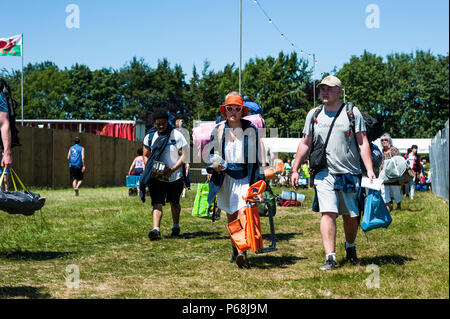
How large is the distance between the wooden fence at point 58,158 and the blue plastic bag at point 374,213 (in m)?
16.5

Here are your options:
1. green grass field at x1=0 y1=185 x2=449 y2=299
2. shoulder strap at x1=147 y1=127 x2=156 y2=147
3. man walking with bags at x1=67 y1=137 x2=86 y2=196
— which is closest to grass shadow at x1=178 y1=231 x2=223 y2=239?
green grass field at x1=0 y1=185 x2=449 y2=299

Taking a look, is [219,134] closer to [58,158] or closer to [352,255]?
[352,255]

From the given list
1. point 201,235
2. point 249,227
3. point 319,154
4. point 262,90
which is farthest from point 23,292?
point 262,90

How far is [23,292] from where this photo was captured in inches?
190

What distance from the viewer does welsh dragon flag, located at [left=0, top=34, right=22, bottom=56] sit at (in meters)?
23.6

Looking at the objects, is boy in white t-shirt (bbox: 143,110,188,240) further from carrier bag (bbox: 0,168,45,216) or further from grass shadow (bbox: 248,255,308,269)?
carrier bag (bbox: 0,168,45,216)

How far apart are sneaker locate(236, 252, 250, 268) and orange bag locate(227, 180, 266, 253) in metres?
0.05

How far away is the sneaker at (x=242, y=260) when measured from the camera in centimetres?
593

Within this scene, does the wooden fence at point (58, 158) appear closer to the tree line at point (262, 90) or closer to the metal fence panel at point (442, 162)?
the metal fence panel at point (442, 162)

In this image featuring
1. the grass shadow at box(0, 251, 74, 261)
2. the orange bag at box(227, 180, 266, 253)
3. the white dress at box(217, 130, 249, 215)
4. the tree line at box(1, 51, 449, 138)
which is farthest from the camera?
the tree line at box(1, 51, 449, 138)

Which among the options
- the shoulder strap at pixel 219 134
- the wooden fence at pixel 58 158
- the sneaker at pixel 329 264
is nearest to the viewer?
the sneaker at pixel 329 264

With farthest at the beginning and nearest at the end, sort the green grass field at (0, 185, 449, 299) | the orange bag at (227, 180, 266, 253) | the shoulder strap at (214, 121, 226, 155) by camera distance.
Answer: the shoulder strap at (214, 121, 226, 155), the orange bag at (227, 180, 266, 253), the green grass field at (0, 185, 449, 299)

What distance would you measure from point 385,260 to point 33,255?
158 inches

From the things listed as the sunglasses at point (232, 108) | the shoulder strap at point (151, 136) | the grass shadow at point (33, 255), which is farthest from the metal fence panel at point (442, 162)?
the grass shadow at point (33, 255)
